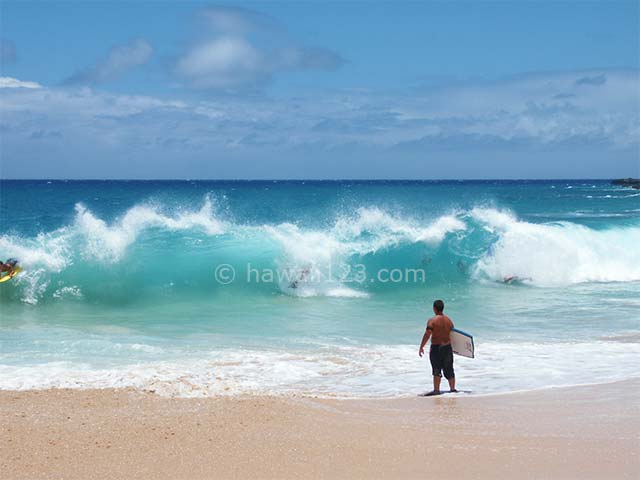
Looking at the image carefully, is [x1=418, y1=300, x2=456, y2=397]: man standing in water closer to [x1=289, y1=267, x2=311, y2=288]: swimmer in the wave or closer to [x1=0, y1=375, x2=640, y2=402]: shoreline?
[x1=0, y1=375, x2=640, y2=402]: shoreline

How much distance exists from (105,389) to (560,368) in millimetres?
5493

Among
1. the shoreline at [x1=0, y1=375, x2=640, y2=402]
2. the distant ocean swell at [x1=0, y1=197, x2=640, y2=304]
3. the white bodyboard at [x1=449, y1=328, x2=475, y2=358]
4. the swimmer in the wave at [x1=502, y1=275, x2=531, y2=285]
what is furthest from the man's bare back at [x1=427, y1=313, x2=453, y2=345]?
the swimmer in the wave at [x1=502, y1=275, x2=531, y2=285]

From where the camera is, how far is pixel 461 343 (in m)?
8.30

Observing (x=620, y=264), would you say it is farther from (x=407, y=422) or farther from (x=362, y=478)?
(x=362, y=478)

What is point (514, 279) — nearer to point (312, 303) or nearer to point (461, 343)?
point (312, 303)

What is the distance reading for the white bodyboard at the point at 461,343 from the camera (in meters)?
8.21

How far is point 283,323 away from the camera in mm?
13008

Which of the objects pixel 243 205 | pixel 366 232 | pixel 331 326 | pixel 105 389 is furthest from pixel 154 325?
pixel 243 205

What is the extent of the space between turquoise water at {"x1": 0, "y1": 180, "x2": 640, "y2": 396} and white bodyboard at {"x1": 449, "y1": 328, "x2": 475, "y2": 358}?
0.48m

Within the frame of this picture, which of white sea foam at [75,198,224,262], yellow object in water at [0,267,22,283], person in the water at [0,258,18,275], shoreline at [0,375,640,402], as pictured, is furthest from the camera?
white sea foam at [75,198,224,262]

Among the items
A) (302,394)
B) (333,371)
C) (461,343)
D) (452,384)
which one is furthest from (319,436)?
(333,371)

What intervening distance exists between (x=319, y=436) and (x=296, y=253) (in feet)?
40.7

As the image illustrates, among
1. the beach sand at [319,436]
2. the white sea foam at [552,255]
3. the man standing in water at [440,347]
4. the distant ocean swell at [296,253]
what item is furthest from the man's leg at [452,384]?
the white sea foam at [552,255]

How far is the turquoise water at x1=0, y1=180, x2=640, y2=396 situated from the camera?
9.09m
